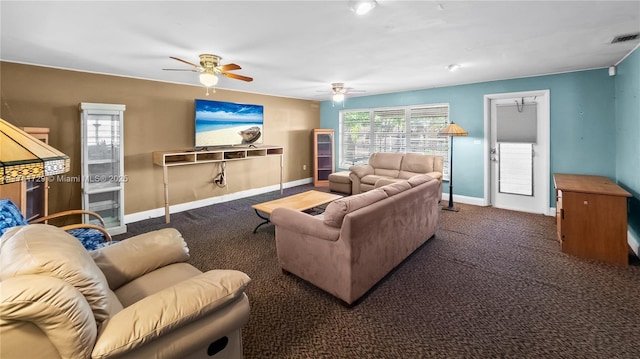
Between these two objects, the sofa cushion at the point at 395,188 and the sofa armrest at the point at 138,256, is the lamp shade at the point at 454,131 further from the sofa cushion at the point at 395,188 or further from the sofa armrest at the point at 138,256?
the sofa armrest at the point at 138,256

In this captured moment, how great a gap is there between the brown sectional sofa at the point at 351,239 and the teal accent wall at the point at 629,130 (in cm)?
254

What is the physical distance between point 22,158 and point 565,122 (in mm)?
6071

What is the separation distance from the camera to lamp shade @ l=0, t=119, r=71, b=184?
2.65 feet

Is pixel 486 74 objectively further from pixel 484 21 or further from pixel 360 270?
pixel 360 270

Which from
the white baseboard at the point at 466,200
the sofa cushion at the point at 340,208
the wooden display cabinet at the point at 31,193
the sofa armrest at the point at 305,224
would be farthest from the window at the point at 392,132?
the wooden display cabinet at the point at 31,193

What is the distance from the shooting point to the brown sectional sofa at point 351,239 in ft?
7.32

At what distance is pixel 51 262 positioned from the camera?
1.08m

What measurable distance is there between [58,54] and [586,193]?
6034 mm

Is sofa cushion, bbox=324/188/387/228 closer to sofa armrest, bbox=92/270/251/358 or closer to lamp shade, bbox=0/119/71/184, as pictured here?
sofa armrest, bbox=92/270/251/358

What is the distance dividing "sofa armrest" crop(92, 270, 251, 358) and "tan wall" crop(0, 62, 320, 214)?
154 inches

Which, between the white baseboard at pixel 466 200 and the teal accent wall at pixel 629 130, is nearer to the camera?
the teal accent wall at pixel 629 130

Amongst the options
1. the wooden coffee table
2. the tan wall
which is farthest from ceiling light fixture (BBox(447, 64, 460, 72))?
the tan wall

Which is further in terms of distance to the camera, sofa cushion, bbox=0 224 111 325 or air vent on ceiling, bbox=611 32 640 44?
air vent on ceiling, bbox=611 32 640 44

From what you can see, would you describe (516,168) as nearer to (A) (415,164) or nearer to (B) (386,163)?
(A) (415,164)
